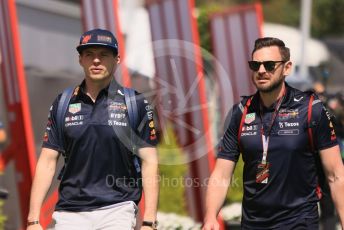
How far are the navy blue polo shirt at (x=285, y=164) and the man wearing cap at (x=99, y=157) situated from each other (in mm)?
632

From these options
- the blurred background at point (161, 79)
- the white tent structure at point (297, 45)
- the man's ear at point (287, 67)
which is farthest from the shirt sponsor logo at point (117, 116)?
the white tent structure at point (297, 45)

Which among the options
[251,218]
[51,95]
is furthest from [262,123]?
[51,95]

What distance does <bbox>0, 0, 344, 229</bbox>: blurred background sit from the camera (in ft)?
27.6

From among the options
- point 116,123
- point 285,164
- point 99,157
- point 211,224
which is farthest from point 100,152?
point 285,164

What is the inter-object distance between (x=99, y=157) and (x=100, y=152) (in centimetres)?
3

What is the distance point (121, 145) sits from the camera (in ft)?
16.6

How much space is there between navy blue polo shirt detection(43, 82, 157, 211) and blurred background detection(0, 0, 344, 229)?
161 centimetres

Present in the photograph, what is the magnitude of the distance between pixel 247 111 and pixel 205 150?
4.75 meters

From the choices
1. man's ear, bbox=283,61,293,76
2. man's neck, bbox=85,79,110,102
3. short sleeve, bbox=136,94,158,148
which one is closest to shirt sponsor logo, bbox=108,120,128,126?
short sleeve, bbox=136,94,158,148

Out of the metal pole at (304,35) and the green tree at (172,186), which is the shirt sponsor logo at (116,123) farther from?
the metal pole at (304,35)

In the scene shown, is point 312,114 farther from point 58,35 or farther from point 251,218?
point 58,35

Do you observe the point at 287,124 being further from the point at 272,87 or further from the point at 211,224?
the point at 211,224

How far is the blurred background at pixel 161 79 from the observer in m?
8.41

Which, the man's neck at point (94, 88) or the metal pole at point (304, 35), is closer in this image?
the man's neck at point (94, 88)
